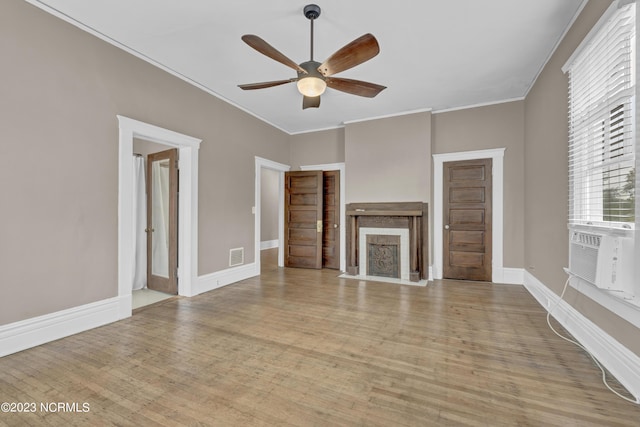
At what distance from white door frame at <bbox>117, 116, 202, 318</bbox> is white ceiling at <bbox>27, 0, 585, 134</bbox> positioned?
920 mm

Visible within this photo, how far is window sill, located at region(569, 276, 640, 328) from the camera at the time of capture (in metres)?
1.85

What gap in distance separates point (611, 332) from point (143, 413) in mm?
3367

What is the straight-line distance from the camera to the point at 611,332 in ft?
7.06

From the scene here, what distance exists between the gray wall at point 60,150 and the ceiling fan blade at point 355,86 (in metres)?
2.33

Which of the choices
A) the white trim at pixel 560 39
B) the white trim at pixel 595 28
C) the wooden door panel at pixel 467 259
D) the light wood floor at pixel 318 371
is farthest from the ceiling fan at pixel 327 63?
the wooden door panel at pixel 467 259

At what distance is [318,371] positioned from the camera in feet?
7.09

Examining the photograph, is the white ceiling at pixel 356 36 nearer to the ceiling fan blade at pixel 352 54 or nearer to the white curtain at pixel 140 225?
the ceiling fan blade at pixel 352 54

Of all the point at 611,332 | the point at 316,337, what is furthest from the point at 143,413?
the point at 611,332

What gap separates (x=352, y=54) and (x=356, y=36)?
83 centimetres

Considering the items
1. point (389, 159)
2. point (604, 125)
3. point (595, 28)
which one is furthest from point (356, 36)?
point (389, 159)

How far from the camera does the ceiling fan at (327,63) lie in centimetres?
229

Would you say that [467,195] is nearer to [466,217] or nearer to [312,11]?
[466,217]

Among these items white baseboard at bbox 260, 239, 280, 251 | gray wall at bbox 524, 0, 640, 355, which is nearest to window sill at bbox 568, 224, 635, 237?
gray wall at bbox 524, 0, 640, 355

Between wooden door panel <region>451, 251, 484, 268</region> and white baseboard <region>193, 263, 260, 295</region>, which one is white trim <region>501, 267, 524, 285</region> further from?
white baseboard <region>193, 263, 260, 295</region>
